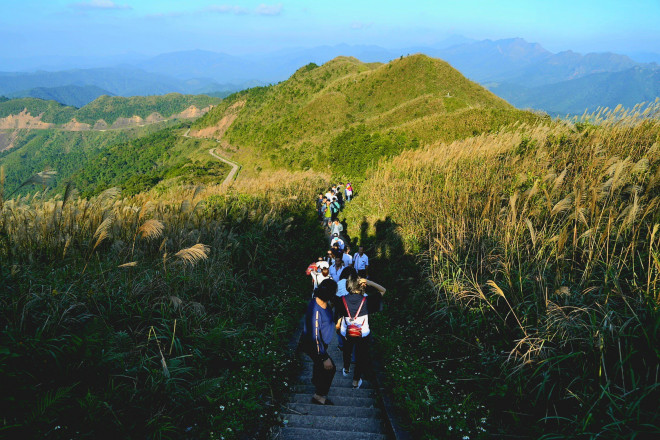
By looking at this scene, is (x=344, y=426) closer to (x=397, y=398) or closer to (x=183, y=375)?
(x=397, y=398)

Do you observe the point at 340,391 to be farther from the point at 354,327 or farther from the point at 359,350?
the point at 354,327

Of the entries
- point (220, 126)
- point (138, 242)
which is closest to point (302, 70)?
point (220, 126)

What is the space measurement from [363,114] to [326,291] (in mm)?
54699

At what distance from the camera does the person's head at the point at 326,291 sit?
4102 mm

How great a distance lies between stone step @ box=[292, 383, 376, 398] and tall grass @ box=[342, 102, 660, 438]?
0.85m

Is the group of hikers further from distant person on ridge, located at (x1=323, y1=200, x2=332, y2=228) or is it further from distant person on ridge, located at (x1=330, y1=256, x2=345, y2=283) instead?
distant person on ridge, located at (x1=323, y1=200, x2=332, y2=228)

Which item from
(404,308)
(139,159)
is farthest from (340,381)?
(139,159)

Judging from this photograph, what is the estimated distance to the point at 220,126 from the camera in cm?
11319

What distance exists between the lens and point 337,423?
3.85 meters

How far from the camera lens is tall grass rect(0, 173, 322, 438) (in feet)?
10.2

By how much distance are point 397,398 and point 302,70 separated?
10054 cm

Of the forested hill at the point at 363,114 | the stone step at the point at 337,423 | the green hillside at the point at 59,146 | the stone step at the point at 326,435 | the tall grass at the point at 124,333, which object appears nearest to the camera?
the tall grass at the point at 124,333

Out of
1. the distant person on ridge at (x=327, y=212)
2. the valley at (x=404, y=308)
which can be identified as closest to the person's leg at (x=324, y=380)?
the valley at (x=404, y=308)

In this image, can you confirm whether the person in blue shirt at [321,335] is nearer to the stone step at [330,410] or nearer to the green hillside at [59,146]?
the stone step at [330,410]
